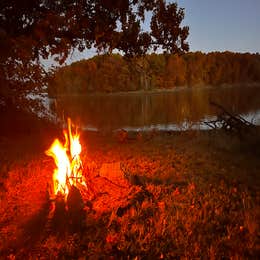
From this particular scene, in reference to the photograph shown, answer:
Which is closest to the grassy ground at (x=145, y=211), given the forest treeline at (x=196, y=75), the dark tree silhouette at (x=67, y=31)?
the dark tree silhouette at (x=67, y=31)

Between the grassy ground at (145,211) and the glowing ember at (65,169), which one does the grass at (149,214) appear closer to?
the grassy ground at (145,211)

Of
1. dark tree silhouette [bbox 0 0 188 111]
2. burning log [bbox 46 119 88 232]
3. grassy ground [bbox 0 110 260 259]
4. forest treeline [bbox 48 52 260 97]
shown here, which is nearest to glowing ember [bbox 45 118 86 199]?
burning log [bbox 46 119 88 232]

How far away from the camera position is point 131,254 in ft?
17.3

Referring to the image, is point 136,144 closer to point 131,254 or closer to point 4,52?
point 4,52

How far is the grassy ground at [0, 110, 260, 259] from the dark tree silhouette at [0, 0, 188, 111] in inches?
138

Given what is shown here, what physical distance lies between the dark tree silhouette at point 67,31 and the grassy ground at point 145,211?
349cm

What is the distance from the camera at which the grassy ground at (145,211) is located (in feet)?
17.7

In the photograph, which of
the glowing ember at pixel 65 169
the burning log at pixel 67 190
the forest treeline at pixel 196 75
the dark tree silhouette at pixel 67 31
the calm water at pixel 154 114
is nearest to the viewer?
the burning log at pixel 67 190

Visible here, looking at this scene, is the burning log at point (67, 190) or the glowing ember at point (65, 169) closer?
the burning log at point (67, 190)

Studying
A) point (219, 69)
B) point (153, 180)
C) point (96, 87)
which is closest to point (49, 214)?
point (153, 180)

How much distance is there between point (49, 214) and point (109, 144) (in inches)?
283

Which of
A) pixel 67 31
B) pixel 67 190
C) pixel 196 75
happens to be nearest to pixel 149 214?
pixel 67 190

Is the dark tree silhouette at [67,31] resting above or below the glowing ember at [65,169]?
above

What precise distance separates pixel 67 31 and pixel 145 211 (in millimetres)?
9139
